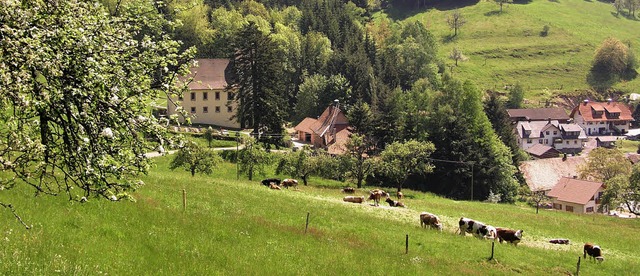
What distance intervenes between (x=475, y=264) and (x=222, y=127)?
2760 inches

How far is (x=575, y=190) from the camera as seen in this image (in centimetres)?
8344

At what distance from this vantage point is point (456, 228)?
125ft

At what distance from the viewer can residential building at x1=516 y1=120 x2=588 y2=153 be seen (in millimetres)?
133500

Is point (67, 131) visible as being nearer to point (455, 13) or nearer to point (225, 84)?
point (225, 84)

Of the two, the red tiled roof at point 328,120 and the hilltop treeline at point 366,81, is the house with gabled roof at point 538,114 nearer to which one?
the hilltop treeline at point 366,81

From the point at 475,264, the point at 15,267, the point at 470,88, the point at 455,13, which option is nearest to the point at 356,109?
the point at 470,88

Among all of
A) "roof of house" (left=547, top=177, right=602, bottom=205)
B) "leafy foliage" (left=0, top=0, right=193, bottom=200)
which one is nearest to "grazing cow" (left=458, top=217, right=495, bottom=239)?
"leafy foliage" (left=0, top=0, right=193, bottom=200)

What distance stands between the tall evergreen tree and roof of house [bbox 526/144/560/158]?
62126 mm

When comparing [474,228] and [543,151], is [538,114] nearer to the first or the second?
[543,151]

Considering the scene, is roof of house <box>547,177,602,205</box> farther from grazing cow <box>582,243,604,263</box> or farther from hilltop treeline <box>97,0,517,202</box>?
grazing cow <box>582,243,604,263</box>

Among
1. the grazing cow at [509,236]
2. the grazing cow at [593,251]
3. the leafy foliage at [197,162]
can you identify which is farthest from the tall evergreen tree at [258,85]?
the grazing cow at [593,251]

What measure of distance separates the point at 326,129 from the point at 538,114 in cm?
7024

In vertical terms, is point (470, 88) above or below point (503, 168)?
above

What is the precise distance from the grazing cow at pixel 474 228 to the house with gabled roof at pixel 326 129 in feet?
174
